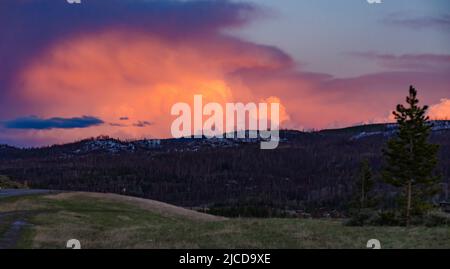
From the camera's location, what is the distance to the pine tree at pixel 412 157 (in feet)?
171

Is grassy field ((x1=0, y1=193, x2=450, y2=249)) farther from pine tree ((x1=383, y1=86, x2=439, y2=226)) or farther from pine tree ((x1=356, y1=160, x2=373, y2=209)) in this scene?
pine tree ((x1=356, y1=160, x2=373, y2=209))

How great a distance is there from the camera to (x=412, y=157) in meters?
52.2

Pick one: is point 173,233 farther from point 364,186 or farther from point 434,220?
point 364,186

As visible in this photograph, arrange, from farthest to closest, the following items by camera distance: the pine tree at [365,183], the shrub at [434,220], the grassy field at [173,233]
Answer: the pine tree at [365,183] → the shrub at [434,220] → the grassy field at [173,233]

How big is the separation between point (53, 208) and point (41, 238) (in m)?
20.0

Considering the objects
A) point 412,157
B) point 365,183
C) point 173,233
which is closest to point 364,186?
point 365,183

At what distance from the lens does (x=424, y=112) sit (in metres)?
52.4

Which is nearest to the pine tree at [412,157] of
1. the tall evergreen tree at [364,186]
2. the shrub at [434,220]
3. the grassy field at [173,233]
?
the shrub at [434,220]

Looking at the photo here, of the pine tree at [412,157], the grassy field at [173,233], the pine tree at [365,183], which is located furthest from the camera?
the pine tree at [365,183]

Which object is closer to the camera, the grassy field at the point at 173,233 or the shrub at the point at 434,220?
the grassy field at the point at 173,233

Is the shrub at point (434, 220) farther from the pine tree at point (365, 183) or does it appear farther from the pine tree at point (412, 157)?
the pine tree at point (365, 183)

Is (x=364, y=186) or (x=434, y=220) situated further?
(x=364, y=186)

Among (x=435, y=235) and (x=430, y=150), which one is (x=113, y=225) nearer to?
(x=435, y=235)

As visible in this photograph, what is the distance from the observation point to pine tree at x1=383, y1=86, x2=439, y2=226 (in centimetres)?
5197
